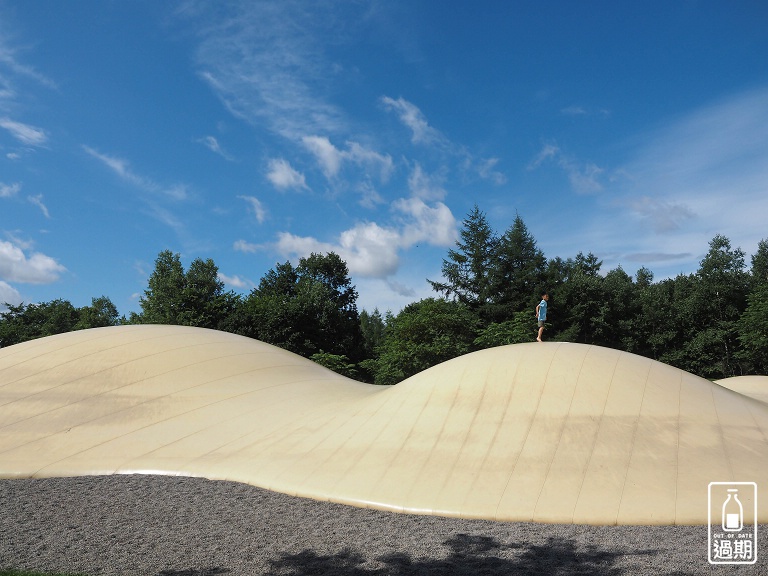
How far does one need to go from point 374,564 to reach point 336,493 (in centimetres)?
292

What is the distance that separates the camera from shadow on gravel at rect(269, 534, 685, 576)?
227 inches

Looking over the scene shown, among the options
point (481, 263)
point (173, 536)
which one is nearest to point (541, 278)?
point (481, 263)

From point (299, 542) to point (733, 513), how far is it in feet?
18.3

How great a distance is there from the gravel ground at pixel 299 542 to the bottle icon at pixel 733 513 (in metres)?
0.28

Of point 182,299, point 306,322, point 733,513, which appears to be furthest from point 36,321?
point 733,513

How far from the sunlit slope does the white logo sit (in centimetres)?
17

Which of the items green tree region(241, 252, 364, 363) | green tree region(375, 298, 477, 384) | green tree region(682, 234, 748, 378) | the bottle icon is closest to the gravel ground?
the bottle icon

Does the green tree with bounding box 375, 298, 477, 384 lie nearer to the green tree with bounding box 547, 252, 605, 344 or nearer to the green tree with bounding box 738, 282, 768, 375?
the green tree with bounding box 547, 252, 605, 344

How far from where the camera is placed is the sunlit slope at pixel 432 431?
8.26m

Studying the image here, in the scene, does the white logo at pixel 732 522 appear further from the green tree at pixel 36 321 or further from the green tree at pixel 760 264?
the green tree at pixel 36 321

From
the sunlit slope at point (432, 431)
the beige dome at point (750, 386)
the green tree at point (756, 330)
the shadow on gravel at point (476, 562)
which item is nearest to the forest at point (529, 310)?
the green tree at point (756, 330)

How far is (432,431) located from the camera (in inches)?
394

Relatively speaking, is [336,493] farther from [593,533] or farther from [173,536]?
[593,533]

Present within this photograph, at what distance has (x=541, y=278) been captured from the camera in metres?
41.7
